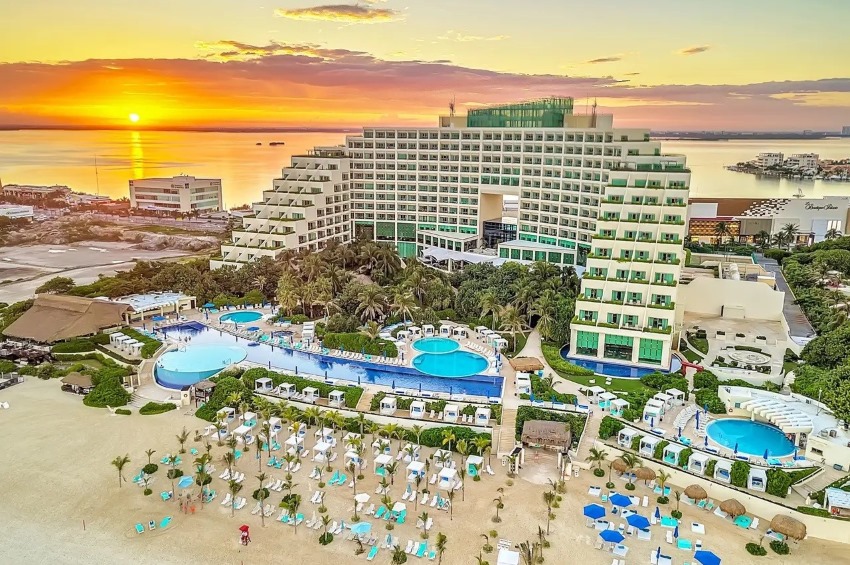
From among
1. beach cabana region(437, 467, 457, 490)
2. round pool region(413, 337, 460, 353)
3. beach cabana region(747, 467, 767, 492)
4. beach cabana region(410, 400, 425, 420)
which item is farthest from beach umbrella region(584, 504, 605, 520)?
round pool region(413, 337, 460, 353)

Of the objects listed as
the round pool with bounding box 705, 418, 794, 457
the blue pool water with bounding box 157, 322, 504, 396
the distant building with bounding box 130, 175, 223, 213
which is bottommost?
the blue pool water with bounding box 157, 322, 504, 396

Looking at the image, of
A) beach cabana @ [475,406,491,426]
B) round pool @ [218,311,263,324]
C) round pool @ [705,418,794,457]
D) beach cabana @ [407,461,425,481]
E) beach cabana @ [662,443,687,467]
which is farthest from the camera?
round pool @ [218,311,263,324]

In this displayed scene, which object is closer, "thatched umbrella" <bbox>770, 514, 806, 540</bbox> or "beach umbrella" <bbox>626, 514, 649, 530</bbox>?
"thatched umbrella" <bbox>770, 514, 806, 540</bbox>

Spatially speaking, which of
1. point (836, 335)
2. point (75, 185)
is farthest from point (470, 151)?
point (75, 185)

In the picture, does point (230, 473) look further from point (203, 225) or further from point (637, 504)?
point (203, 225)

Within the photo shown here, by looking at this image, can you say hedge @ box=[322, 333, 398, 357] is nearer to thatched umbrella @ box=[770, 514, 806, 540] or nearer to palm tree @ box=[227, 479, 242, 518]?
palm tree @ box=[227, 479, 242, 518]

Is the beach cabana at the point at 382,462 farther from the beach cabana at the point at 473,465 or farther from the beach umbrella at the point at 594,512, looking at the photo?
the beach umbrella at the point at 594,512
